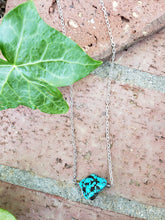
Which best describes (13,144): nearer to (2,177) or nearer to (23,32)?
(2,177)

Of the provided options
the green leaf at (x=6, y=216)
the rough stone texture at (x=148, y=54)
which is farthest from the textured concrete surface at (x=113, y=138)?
the green leaf at (x=6, y=216)

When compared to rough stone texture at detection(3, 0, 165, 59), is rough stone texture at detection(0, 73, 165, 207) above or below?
below

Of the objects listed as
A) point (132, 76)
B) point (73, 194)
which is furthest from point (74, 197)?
point (132, 76)

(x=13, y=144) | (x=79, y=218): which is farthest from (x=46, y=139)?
(x=79, y=218)

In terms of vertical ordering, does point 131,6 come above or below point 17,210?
above

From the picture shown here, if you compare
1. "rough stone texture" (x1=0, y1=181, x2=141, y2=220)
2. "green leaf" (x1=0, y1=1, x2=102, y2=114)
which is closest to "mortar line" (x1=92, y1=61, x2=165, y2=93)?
"green leaf" (x1=0, y1=1, x2=102, y2=114)

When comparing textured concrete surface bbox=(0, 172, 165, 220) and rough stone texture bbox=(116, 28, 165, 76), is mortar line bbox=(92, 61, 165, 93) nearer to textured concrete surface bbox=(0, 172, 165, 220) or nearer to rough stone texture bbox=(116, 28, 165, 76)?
rough stone texture bbox=(116, 28, 165, 76)
